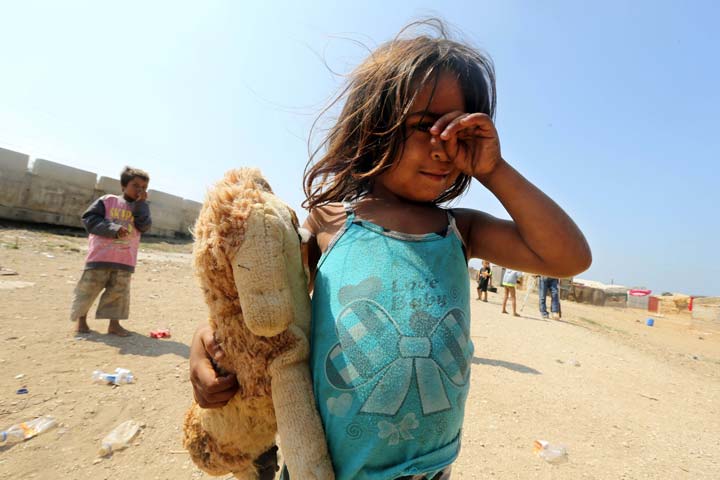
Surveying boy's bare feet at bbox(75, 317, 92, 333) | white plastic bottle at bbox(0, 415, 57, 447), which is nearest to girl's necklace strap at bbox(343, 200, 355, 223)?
white plastic bottle at bbox(0, 415, 57, 447)

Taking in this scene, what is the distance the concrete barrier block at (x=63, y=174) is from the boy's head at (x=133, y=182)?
9388 mm

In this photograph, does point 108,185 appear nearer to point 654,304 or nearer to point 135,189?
point 135,189

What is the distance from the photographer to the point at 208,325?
3.76ft

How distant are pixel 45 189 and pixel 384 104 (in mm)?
13736

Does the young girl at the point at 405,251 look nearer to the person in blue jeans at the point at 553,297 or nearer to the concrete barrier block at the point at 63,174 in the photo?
the person in blue jeans at the point at 553,297

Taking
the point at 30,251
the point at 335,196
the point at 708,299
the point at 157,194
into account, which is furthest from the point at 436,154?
the point at 708,299

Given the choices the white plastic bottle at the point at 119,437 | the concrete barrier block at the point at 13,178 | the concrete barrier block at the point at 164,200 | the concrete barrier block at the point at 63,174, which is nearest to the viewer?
the white plastic bottle at the point at 119,437

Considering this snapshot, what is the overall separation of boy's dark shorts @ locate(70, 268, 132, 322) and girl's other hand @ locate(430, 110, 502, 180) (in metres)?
4.58

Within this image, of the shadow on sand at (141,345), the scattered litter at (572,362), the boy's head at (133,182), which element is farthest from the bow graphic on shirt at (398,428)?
the scattered litter at (572,362)

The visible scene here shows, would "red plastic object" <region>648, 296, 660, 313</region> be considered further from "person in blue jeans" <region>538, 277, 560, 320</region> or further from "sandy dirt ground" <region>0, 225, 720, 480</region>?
"sandy dirt ground" <region>0, 225, 720, 480</region>

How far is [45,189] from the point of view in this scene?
36.3 ft

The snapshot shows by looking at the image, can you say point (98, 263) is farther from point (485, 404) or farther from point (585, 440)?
point (585, 440)

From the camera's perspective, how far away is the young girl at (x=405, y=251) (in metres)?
0.93

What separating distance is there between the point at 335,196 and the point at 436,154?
0.45 metres
